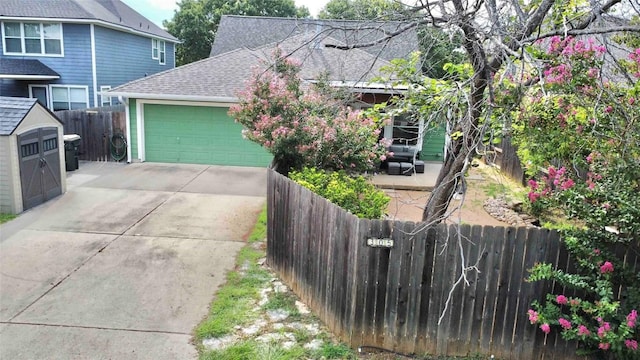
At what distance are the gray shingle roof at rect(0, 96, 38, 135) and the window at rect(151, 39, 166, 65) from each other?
1547cm

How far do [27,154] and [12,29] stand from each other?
1239cm

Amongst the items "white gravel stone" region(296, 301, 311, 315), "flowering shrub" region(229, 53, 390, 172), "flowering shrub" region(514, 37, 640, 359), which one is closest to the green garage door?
"flowering shrub" region(229, 53, 390, 172)

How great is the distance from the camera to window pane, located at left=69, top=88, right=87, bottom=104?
19.7 metres

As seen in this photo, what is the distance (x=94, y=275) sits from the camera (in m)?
6.96

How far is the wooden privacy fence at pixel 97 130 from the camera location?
15891mm

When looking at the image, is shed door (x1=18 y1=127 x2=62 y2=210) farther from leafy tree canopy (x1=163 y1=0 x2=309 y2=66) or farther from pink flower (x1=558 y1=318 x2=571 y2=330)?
leafy tree canopy (x1=163 y1=0 x2=309 y2=66)

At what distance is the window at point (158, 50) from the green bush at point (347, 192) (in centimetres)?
2010

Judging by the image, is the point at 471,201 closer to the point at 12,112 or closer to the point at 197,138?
→ the point at 197,138

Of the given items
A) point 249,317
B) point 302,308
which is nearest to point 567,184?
point 302,308

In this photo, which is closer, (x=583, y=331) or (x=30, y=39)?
(x=583, y=331)

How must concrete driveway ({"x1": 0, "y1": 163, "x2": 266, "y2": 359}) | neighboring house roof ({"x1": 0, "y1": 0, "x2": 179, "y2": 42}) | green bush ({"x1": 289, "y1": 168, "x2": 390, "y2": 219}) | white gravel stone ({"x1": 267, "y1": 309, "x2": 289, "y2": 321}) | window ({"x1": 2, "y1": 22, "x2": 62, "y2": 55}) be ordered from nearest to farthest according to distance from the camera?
1. concrete driveway ({"x1": 0, "y1": 163, "x2": 266, "y2": 359})
2. white gravel stone ({"x1": 267, "y1": 309, "x2": 289, "y2": 321})
3. green bush ({"x1": 289, "y1": 168, "x2": 390, "y2": 219})
4. neighboring house roof ({"x1": 0, "y1": 0, "x2": 179, "y2": 42})
5. window ({"x1": 2, "y1": 22, "x2": 62, "y2": 55})

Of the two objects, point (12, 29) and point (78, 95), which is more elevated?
point (12, 29)

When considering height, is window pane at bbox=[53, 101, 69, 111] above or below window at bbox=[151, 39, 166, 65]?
below

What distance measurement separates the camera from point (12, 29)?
1947 cm
